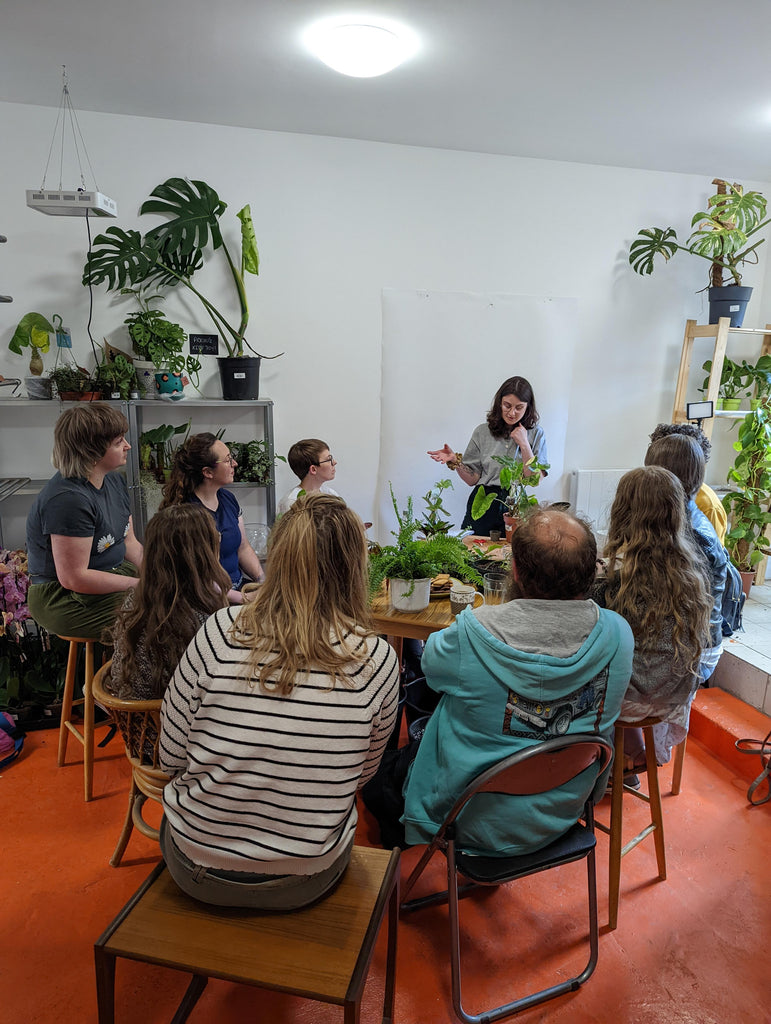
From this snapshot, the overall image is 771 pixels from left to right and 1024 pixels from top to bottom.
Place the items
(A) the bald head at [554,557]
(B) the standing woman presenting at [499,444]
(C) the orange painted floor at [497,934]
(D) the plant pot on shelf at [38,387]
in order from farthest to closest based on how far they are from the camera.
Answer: (B) the standing woman presenting at [499,444], (D) the plant pot on shelf at [38,387], (C) the orange painted floor at [497,934], (A) the bald head at [554,557]

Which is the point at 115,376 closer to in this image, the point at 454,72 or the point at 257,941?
the point at 454,72

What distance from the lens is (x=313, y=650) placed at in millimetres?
1179

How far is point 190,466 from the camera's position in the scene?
2545 millimetres

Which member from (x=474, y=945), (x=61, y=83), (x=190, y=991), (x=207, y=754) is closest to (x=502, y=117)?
(x=61, y=83)

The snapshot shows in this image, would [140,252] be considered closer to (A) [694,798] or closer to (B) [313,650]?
(B) [313,650]

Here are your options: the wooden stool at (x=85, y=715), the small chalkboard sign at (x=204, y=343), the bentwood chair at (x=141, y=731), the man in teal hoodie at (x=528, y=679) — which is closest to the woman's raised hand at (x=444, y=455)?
the small chalkboard sign at (x=204, y=343)

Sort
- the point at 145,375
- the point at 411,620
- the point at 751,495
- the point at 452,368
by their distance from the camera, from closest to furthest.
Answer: the point at 411,620 → the point at 145,375 → the point at 751,495 → the point at 452,368

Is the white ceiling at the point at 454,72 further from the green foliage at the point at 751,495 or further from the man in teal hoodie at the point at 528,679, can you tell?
the man in teal hoodie at the point at 528,679

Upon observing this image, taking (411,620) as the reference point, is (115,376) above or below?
above

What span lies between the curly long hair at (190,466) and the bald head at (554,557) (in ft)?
4.76

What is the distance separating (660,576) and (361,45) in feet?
7.20

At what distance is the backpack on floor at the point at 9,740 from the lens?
2.50 meters

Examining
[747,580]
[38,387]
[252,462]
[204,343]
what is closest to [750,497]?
[747,580]

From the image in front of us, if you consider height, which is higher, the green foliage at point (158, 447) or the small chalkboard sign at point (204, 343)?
the small chalkboard sign at point (204, 343)
